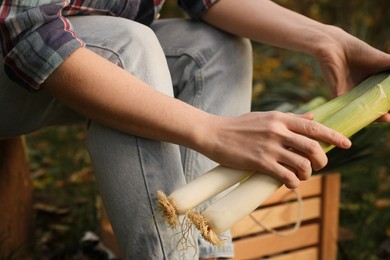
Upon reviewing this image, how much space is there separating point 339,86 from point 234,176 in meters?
0.46

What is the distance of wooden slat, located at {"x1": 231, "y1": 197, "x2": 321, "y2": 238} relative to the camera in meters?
1.56

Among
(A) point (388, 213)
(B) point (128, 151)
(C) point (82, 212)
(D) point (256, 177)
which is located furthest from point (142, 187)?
(A) point (388, 213)

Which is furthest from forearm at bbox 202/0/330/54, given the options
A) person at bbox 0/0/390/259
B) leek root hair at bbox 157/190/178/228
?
leek root hair at bbox 157/190/178/228

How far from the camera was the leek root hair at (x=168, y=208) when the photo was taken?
3.39 feet

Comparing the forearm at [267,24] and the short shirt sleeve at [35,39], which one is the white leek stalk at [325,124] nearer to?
the forearm at [267,24]

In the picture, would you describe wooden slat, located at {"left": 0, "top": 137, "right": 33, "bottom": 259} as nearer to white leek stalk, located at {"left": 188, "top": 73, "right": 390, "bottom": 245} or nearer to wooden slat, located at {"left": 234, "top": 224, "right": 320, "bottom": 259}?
wooden slat, located at {"left": 234, "top": 224, "right": 320, "bottom": 259}

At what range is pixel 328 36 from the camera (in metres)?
1.42

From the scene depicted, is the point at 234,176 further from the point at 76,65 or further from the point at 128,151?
the point at 76,65

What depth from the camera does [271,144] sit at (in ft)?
3.40

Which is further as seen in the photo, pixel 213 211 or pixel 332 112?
pixel 332 112

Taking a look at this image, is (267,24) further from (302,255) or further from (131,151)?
(302,255)

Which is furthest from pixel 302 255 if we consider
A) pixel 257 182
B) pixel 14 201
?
pixel 14 201

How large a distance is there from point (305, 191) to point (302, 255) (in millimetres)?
181

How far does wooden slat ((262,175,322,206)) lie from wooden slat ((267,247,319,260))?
149 millimetres
